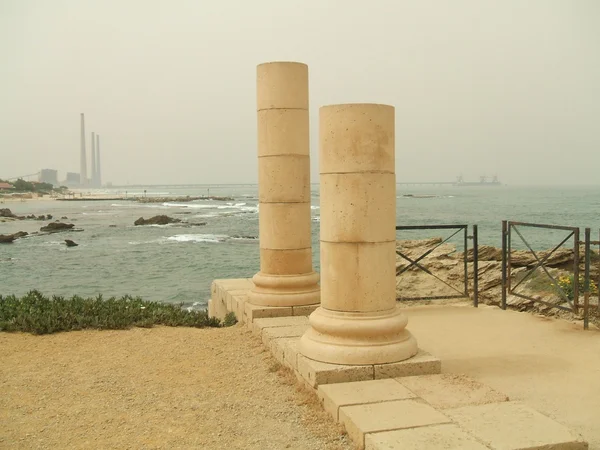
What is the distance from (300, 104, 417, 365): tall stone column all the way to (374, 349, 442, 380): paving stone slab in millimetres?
74

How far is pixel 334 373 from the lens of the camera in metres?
6.37

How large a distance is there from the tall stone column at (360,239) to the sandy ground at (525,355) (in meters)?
1.03

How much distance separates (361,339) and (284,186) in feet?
11.4

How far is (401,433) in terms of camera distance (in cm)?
502

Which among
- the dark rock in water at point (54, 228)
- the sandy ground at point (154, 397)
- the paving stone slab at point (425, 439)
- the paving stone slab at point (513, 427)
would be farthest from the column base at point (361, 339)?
the dark rock in water at point (54, 228)

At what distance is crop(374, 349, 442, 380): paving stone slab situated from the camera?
6477 mm

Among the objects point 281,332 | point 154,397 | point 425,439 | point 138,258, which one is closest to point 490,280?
point 281,332

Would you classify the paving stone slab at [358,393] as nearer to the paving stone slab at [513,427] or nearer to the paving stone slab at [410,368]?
the paving stone slab at [410,368]

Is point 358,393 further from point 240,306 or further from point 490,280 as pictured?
point 490,280

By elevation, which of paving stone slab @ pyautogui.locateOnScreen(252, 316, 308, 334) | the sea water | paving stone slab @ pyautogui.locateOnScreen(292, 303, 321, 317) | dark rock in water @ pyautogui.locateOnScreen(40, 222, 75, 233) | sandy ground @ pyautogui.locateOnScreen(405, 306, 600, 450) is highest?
paving stone slab @ pyautogui.locateOnScreen(292, 303, 321, 317)

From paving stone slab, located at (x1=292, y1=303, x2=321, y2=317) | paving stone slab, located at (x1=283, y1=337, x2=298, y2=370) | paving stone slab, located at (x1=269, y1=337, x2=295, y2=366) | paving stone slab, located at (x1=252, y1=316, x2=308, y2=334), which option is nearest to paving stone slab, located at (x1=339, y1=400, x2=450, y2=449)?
paving stone slab, located at (x1=283, y1=337, x2=298, y2=370)

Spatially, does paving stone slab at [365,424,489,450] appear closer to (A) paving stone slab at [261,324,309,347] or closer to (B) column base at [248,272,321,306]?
(A) paving stone slab at [261,324,309,347]

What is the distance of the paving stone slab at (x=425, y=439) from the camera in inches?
188

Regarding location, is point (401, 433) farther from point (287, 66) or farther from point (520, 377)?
point (287, 66)
